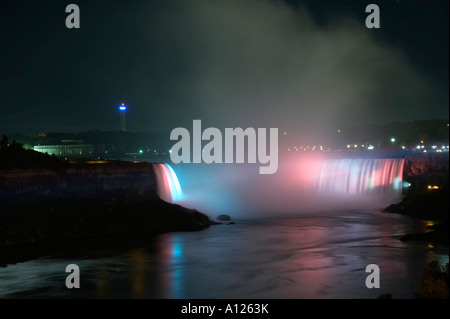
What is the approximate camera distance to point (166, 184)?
59281mm

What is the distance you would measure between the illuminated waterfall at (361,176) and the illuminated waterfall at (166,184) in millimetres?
25810

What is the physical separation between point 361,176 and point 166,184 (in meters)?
30.2

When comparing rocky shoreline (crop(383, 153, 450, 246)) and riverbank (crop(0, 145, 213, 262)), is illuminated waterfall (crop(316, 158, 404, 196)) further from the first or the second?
riverbank (crop(0, 145, 213, 262))

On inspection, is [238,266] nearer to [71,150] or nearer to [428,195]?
[428,195]

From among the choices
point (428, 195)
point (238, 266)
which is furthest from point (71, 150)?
point (238, 266)

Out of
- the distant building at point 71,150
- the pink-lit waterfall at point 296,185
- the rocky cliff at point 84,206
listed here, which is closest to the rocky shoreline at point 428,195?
the pink-lit waterfall at point 296,185

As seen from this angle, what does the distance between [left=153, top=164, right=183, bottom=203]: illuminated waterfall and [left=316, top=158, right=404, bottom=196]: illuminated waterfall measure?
25810mm

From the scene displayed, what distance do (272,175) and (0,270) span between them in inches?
2546

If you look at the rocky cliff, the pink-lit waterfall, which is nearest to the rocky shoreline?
the pink-lit waterfall

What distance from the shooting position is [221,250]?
135 feet

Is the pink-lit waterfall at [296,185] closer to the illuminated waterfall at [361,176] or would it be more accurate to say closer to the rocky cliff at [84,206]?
the illuminated waterfall at [361,176]

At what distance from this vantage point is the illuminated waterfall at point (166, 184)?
187 feet

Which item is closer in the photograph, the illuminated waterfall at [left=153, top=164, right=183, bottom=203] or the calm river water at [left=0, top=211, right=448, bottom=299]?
the calm river water at [left=0, top=211, right=448, bottom=299]

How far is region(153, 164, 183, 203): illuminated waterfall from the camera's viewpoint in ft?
187
